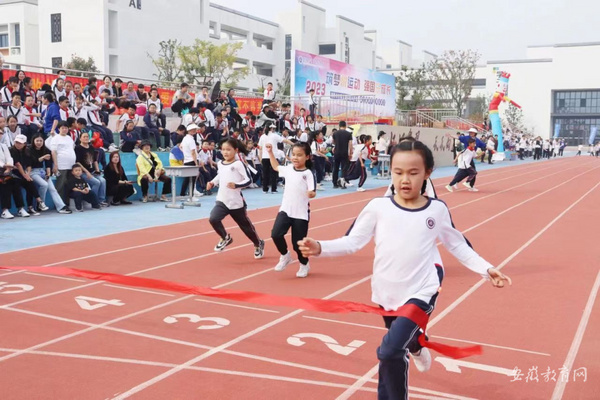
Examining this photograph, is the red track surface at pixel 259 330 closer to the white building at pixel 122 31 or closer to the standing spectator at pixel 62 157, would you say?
the standing spectator at pixel 62 157

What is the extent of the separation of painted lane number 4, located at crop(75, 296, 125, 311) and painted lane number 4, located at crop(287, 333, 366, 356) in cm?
191

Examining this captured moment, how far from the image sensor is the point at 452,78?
190 feet

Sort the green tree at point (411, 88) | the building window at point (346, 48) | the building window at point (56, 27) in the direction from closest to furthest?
the building window at point (56, 27), the green tree at point (411, 88), the building window at point (346, 48)

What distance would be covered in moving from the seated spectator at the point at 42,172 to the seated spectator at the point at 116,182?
1.38 meters

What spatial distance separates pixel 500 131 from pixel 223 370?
45.1 meters

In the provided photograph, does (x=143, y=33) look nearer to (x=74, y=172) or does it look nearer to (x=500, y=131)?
(x=500, y=131)

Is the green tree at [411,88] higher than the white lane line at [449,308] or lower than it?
higher

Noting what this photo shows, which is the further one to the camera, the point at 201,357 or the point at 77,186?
the point at 77,186

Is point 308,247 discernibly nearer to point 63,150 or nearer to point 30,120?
point 63,150

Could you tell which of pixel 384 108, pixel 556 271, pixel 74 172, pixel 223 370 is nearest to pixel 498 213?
pixel 556 271

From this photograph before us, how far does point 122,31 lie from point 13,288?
3918cm

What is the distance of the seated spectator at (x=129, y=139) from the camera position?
15438 millimetres

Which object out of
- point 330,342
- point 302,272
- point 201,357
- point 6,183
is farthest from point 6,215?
point 330,342

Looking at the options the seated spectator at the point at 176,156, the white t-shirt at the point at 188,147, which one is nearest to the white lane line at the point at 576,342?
the white t-shirt at the point at 188,147
